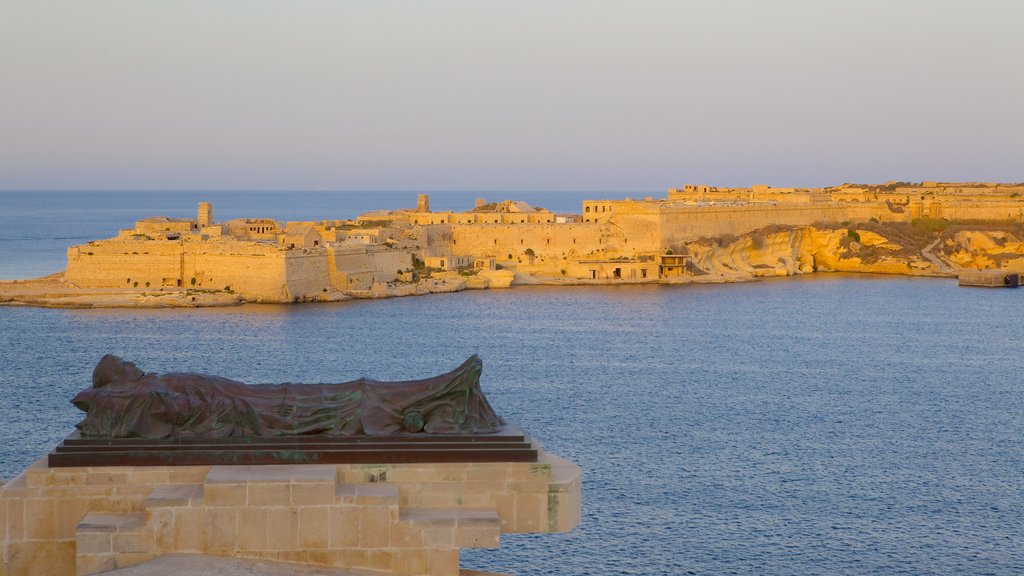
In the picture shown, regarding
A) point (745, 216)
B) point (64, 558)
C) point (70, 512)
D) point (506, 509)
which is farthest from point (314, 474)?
point (745, 216)

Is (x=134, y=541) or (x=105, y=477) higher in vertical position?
(x=105, y=477)

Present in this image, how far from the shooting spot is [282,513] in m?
8.22

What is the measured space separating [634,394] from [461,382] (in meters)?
17.6

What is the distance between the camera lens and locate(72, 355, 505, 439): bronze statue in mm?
8641

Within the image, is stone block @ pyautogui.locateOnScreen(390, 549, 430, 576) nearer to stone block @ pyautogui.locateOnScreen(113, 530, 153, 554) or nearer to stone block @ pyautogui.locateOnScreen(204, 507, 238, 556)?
stone block @ pyautogui.locateOnScreen(204, 507, 238, 556)

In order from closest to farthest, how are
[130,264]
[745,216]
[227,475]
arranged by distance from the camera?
[227,475], [130,264], [745,216]

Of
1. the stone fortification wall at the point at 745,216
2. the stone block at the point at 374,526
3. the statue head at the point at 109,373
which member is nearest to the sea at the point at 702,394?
the stone block at the point at 374,526

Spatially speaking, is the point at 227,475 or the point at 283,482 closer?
the point at 283,482

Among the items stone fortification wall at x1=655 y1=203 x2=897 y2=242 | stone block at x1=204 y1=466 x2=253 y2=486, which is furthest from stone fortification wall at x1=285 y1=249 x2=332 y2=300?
stone block at x1=204 y1=466 x2=253 y2=486

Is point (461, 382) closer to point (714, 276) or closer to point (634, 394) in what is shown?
point (634, 394)

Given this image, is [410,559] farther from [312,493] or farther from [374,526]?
[312,493]

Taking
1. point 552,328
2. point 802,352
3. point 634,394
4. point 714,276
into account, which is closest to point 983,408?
point 634,394

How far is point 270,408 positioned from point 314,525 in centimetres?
89

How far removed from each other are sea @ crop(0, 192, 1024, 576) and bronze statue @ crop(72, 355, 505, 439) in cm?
506
